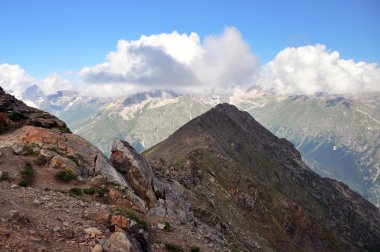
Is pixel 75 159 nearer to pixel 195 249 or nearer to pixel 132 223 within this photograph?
pixel 132 223

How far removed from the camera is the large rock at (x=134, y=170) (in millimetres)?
44156

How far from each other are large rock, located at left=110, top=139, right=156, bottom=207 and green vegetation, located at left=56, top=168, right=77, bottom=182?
778 centimetres

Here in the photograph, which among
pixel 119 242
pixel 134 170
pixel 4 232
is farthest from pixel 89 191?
pixel 4 232

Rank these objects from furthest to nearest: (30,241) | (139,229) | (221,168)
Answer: (221,168)
(139,229)
(30,241)

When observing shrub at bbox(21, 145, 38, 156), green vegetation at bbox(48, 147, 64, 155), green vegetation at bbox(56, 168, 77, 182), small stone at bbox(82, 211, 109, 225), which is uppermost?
green vegetation at bbox(48, 147, 64, 155)

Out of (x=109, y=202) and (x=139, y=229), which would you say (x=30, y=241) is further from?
(x=109, y=202)

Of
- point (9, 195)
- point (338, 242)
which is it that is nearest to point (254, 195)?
point (338, 242)

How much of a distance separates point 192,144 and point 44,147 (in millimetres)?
129500

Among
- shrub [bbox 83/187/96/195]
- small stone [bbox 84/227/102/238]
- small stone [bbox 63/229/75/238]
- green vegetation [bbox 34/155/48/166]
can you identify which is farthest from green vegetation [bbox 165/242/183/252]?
green vegetation [bbox 34/155/48/166]

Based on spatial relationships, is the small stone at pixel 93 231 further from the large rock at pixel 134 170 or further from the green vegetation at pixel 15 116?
the green vegetation at pixel 15 116

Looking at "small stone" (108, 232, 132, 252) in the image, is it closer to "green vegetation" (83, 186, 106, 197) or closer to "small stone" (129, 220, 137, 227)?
"small stone" (129, 220, 137, 227)

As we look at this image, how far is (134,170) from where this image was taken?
45.9 m

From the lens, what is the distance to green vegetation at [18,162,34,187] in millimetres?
34781

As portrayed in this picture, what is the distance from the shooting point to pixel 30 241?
23328 mm
